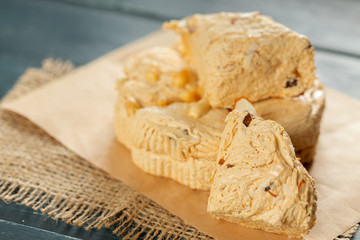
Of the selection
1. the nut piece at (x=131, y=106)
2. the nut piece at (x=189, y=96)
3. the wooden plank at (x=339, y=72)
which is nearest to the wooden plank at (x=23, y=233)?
the nut piece at (x=131, y=106)

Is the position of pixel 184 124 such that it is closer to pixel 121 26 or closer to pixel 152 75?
pixel 152 75

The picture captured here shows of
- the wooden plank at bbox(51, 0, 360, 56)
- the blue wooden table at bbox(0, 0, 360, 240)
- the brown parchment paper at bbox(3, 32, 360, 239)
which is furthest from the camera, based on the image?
the wooden plank at bbox(51, 0, 360, 56)

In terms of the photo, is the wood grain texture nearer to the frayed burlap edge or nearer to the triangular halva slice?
the frayed burlap edge

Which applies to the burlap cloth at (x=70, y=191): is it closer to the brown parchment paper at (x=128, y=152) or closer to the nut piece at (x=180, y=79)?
the brown parchment paper at (x=128, y=152)

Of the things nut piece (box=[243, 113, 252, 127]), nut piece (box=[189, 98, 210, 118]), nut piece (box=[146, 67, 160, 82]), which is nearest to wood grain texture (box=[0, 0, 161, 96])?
nut piece (box=[146, 67, 160, 82])

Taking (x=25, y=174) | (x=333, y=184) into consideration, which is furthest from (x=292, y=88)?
(x=25, y=174)

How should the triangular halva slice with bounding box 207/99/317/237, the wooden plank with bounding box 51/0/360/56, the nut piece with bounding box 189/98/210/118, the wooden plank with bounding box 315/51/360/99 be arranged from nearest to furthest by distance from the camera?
the triangular halva slice with bounding box 207/99/317/237 → the nut piece with bounding box 189/98/210/118 → the wooden plank with bounding box 315/51/360/99 → the wooden plank with bounding box 51/0/360/56

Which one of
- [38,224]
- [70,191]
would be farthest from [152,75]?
[38,224]
